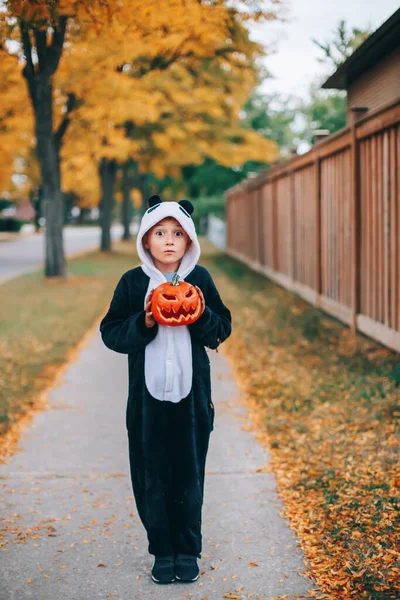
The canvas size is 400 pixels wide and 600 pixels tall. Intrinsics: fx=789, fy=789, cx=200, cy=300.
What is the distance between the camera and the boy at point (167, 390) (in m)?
3.19

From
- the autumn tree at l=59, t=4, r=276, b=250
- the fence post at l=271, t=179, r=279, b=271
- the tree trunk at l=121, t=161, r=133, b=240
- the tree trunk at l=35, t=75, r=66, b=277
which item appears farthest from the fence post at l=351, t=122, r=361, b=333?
the tree trunk at l=121, t=161, r=133, b=240

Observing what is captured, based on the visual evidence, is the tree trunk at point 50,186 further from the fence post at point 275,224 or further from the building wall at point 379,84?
the building wall at point 379,84

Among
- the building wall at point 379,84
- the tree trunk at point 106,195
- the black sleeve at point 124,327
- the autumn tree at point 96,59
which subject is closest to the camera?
the black sleeve at point 124,327

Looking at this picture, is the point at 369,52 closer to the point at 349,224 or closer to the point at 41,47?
the point at 349,224

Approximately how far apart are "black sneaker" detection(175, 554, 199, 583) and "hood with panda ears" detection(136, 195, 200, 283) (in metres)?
1.16

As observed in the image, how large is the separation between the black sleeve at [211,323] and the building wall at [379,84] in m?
5.53

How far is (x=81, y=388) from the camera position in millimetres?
6793

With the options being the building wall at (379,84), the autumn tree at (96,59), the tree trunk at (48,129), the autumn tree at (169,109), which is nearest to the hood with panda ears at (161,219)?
the autumn tree at (96,59)

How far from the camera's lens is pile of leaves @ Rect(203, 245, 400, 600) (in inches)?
132

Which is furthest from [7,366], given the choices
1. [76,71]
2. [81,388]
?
[76,71]

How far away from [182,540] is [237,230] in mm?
19933

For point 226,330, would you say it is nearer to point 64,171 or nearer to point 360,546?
point 360,546

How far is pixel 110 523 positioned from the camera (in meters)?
3.88

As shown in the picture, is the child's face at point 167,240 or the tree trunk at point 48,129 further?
the tree trunk at point 48,129
